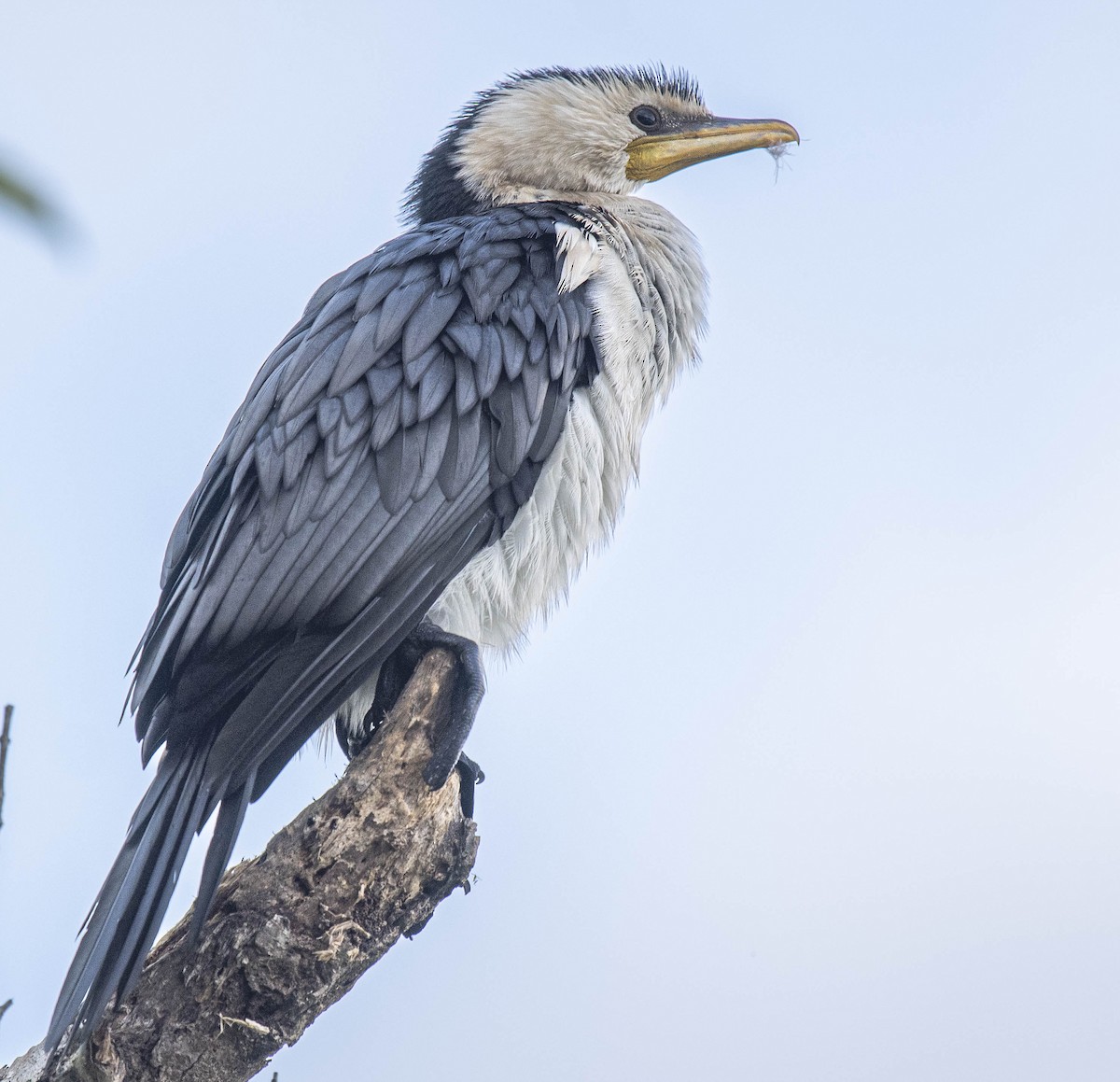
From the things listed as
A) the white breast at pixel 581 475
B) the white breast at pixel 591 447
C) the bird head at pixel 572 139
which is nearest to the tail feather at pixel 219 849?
the white breast at pixel 591 447

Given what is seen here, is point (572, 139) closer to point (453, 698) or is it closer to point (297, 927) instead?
point (453, 698)

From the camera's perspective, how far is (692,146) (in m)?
4.92

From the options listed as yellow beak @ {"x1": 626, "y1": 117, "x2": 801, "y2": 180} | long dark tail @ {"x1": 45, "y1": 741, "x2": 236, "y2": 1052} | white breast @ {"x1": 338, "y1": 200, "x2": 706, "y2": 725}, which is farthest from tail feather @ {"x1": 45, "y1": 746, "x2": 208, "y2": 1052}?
yellow beak @ {"x1": 626, "y1": 117, "x2": 801, "y2": 180}

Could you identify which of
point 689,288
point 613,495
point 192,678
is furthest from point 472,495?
point 689,288

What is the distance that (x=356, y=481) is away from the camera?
3.39m

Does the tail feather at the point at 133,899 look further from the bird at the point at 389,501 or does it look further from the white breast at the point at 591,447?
the white breast at the point at 591,447

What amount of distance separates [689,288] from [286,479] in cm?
167

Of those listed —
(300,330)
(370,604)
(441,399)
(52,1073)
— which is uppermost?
(300,330)

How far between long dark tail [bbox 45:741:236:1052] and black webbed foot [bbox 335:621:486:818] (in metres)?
0.49

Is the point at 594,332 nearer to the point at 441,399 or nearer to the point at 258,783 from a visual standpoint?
the point at 441,399

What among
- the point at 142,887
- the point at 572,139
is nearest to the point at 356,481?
the point at 142,887

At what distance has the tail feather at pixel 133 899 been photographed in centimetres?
257

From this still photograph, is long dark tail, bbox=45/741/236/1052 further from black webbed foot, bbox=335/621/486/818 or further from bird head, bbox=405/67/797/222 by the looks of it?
bird head, bbox=405/67/797/222

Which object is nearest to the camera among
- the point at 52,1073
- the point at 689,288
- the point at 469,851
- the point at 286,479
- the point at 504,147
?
the point at 52,1073
